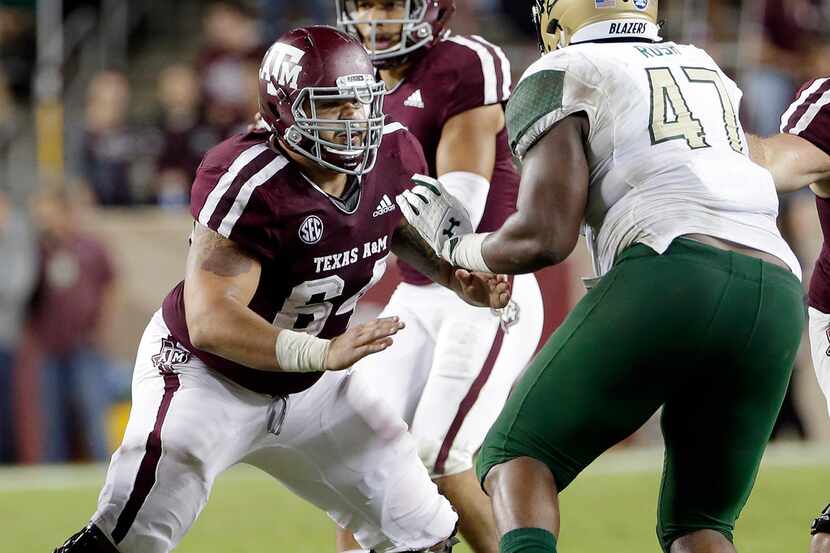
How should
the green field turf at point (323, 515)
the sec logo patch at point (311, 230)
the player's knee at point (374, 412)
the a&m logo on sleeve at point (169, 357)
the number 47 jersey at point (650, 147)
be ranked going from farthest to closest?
1. the green field turf at point (323, 515)
2. the player's knee at point (374, 412)
3. the a&m logo on sleeve at point (169, 357)
4. the sec logo patch at point (311, 230)
5. the number 47 jersey at point (650, 147)

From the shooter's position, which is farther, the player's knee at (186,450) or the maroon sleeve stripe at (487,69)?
the maroon sleeve stripe at (487,69)

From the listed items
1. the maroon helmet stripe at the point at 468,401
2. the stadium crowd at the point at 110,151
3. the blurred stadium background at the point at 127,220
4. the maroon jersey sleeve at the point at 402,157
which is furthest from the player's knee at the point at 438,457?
the stadium crowd at the point at 110,151

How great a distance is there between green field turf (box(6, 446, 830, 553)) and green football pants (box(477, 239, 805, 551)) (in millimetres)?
2376

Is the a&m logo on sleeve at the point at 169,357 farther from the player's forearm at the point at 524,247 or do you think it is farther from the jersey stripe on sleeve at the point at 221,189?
the player's forearm at the point at 524,247

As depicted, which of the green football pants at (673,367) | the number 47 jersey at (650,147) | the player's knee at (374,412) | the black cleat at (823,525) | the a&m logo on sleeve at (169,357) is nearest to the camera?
the green football pants at (673,367)

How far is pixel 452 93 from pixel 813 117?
1.22 m

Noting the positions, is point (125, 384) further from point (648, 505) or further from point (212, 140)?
point (648, 505)

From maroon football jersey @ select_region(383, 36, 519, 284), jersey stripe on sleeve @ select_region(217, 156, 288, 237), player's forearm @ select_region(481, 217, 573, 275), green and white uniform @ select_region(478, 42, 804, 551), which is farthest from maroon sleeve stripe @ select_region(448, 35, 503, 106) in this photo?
player's forearm @ select_region(481, 217, 573, 275)

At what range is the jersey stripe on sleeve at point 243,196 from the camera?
3.30m

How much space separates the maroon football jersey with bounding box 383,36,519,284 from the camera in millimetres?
4363

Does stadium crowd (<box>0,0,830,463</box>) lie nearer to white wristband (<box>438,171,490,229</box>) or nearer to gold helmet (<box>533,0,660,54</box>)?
white wristband (<box>438,171,490,229</box>)

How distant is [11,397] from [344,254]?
5620mm

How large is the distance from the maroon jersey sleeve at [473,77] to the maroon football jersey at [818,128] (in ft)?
3.27

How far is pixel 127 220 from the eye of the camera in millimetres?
8852
